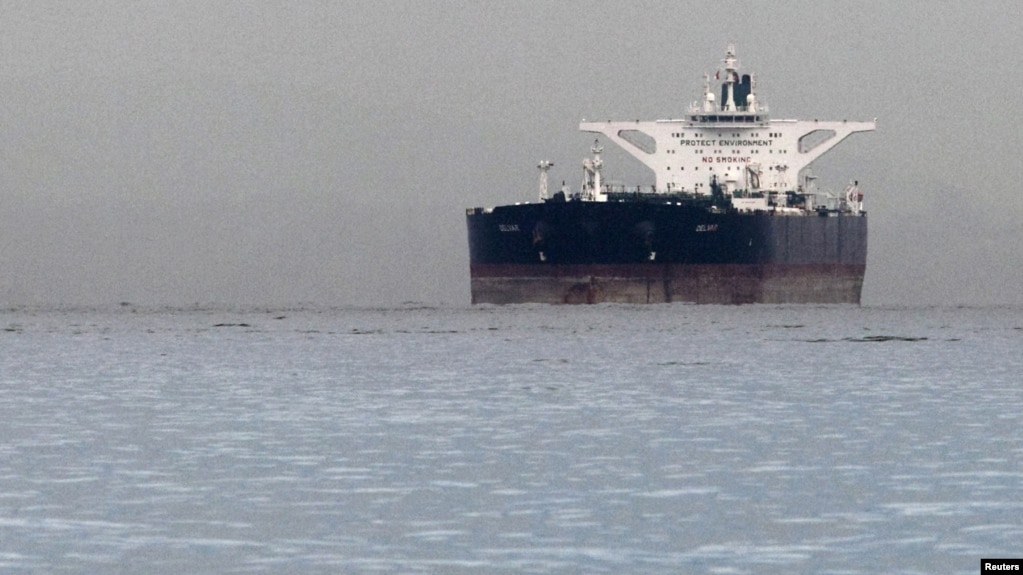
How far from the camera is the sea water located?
14.0 metres

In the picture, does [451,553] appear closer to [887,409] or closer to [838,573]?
[838,573]

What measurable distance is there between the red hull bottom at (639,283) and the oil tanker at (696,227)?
2.4 inches

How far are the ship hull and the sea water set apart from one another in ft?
122

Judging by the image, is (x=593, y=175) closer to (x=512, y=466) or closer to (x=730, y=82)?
(x=730, y=82)

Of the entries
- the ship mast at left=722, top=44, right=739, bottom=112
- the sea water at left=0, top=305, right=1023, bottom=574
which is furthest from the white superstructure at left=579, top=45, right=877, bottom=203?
the sea water at left=0, top=305, right=1023, bottom=574

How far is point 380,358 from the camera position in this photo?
148ft

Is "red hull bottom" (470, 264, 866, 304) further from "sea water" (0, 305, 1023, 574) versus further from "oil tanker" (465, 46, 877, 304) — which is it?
"sea water" (0, 305, 1023, 574)

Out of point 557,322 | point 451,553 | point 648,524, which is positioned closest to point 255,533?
point 451,553

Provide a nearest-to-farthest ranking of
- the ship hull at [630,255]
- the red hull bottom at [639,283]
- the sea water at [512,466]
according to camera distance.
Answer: the sea water at [512,466] → the ship hull at [630,255] → the red hull bottom at [639,283]

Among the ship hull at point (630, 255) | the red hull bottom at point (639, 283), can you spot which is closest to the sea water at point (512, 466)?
the ship hull at point (630, 255)

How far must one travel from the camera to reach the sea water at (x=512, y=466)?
45.9ft

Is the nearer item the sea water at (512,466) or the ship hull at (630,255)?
the sea water at (512,466)

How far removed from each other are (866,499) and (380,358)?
28958 mm

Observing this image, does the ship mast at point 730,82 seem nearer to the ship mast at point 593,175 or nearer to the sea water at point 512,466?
the ship mast at point 593,175
